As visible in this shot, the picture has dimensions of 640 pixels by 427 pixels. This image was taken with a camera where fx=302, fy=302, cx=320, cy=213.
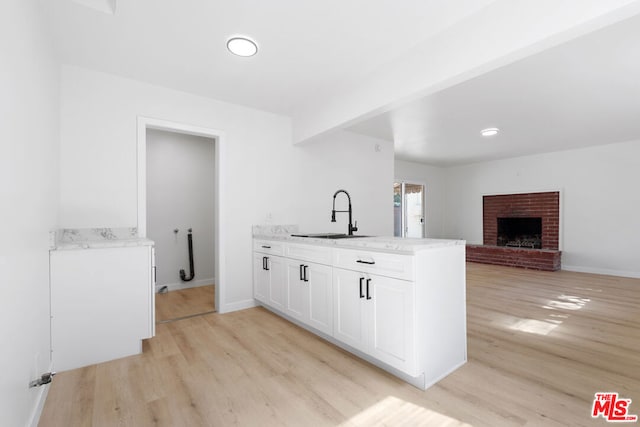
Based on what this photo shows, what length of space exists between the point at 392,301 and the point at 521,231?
20.7 ft

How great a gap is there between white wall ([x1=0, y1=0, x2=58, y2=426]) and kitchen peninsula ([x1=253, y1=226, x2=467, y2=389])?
178 cm

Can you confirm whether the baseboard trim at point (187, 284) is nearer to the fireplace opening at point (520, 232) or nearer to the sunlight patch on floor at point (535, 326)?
the sunlight patch on floor at point (535, 326)

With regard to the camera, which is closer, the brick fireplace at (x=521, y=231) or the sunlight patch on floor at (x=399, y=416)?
the sunlight patch on floor at (x=399, y=416)

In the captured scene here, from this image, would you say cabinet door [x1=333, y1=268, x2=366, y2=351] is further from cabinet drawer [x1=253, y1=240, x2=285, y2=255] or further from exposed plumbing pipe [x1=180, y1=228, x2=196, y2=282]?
exposed plumbing pipe [x1=180, y1=228, x2=196, y2=282]

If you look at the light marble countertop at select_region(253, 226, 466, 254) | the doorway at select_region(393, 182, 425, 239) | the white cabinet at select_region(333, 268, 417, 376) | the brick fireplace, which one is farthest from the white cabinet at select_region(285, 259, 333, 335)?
the brick fireplace

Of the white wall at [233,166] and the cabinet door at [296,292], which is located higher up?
the white wall at [233,166]

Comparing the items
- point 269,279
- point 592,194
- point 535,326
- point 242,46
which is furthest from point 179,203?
point 592,194

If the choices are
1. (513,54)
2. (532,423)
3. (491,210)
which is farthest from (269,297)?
(491,210)

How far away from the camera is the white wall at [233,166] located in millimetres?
2645

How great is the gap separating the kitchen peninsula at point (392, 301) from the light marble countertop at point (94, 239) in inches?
57.2

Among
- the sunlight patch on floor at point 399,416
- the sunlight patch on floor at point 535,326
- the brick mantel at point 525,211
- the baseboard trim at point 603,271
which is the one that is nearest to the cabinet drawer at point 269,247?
the sunlight patch on floor at point 399,416

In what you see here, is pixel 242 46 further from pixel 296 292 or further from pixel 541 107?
pixel 541 107

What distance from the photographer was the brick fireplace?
19.9 feet

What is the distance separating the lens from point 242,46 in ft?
7.70
